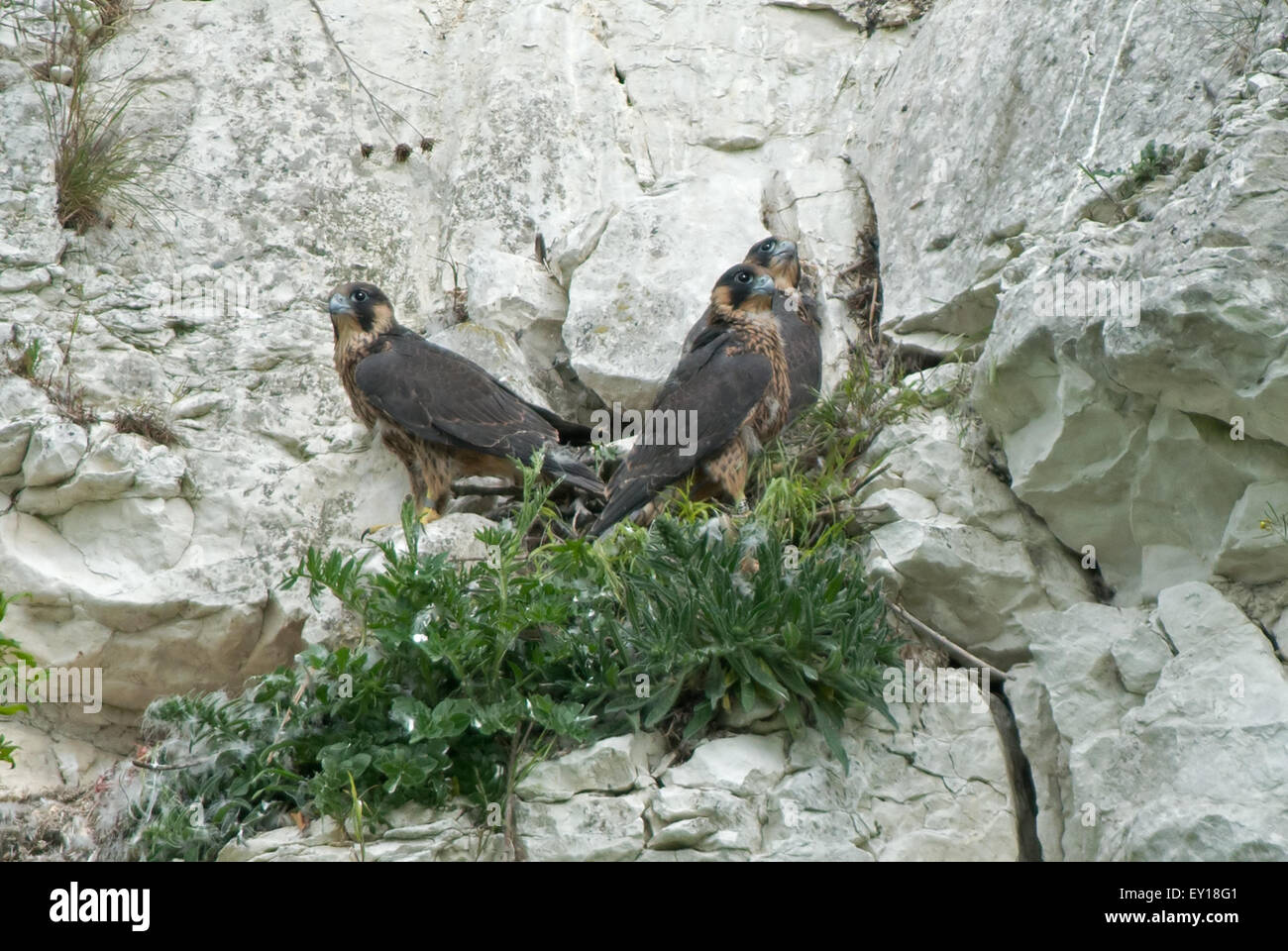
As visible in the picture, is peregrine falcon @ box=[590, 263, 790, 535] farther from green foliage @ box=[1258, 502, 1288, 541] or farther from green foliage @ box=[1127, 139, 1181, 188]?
green foliage @ box=[1258, 502, 1288, 541]

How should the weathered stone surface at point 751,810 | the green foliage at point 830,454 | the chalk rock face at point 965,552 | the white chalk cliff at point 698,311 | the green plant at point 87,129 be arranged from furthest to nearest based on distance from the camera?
1. the green plant at point 87,129
2. the green foliage at point 830,454
3. the chalk rock face at point 965,552
4. the white chalk cliff at point 698,311
5. the weathered stone surface at point 751,810

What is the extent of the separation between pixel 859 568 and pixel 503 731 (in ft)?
4.54

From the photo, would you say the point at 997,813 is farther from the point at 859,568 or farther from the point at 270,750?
the point at 270,750

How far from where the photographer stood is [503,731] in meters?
4.43

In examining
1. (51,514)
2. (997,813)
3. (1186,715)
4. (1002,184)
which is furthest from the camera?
(1002,184)

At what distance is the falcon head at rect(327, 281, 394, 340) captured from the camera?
255 inches

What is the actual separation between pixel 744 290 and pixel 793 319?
533 millimetres

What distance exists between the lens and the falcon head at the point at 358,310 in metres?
6.48

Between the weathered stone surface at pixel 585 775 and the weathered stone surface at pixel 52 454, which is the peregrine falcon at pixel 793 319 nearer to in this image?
the weathered stone surface at pixel 585 775

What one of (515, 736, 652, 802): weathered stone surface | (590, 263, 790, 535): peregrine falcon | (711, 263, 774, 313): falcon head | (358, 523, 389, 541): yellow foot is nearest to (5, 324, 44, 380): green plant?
(358, 523, 389, 541): yellow foot

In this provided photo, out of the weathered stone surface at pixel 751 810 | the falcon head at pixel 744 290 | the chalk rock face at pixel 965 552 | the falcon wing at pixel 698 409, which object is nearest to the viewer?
the weathered stone surface at pixel 751 810

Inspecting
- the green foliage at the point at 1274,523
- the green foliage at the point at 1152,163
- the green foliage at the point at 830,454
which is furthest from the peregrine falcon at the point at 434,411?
the green foliage at the point at 1274,523

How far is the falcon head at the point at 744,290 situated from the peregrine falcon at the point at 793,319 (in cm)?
13

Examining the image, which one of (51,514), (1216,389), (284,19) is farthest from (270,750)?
(284,19)
